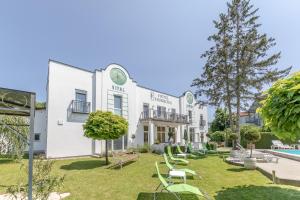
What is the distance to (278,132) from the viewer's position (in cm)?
493

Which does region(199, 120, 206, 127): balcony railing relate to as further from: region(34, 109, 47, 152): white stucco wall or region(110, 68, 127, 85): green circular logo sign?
region(34, 109, 47, 152): white stucco wall

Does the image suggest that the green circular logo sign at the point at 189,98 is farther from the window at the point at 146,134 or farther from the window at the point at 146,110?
the window at the point at 146,134

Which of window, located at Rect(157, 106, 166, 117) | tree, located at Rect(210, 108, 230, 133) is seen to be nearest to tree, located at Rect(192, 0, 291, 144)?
window, located at Rect(157, 106, 166, 117)

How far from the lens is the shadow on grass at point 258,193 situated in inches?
247

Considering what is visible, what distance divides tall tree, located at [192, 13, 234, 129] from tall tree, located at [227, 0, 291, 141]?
2.03ft

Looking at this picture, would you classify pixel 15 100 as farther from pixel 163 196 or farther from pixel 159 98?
pixel 159 98

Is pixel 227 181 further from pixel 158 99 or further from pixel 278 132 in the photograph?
pixel 158 99

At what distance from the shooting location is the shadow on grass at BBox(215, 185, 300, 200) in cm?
628

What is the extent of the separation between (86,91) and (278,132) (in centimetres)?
1612

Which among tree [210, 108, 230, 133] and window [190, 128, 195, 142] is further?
tree [210, 108, 230, 133]

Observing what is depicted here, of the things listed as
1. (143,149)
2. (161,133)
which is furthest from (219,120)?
(143,149)

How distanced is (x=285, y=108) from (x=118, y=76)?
1790 centimetres

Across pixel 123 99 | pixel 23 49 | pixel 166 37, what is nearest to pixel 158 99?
pixel 123 99

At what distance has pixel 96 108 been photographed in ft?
60.8
